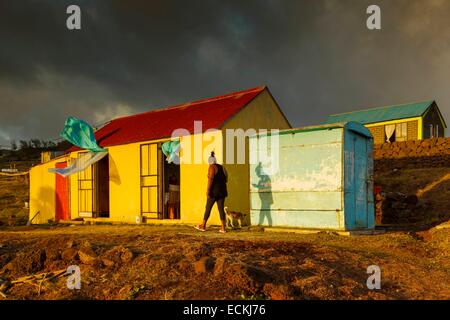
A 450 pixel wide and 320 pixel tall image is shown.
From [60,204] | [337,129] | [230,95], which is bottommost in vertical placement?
[60,204]

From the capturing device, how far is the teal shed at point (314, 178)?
1116 centimetres

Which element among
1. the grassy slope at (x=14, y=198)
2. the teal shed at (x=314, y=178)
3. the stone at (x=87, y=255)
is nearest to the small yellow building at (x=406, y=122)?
the teal shed at (x=314, y=178)

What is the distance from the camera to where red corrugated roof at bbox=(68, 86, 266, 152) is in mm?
Answer: 15516

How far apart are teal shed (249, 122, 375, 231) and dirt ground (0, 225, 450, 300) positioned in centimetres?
310

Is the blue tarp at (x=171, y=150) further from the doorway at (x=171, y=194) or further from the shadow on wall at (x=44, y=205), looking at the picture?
the shadow on wall at (x=44, y=205)

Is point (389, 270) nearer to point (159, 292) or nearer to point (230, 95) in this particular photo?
point (159, 292)

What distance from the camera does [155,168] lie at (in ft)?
53.0

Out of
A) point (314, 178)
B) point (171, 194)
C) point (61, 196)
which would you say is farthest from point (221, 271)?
point (61, 196)

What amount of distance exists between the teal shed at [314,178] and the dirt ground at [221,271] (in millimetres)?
3103

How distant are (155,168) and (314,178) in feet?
21.8

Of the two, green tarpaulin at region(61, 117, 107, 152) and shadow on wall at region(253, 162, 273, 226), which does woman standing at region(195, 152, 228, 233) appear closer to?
shadow on wall at region(253, 162, 273, 226)
